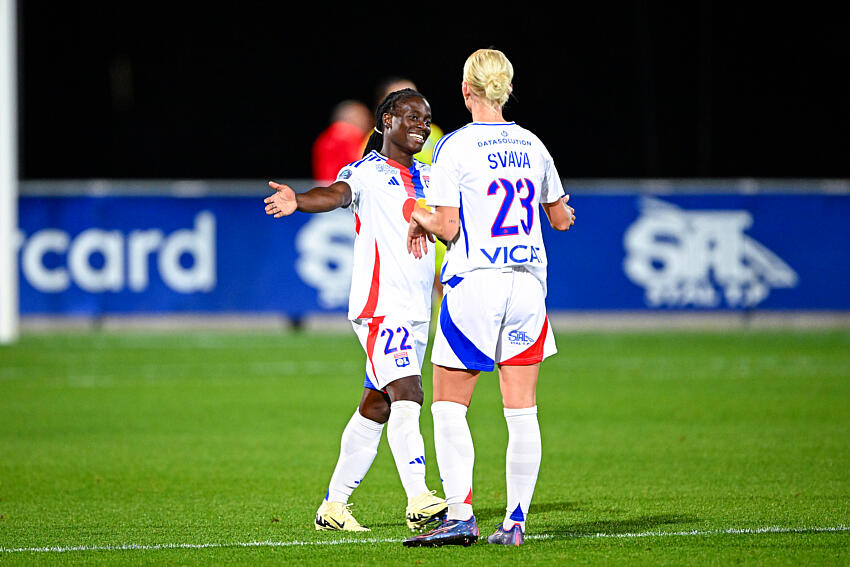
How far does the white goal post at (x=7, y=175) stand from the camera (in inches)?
662

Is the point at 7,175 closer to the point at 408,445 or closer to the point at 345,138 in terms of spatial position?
the point at 345,138

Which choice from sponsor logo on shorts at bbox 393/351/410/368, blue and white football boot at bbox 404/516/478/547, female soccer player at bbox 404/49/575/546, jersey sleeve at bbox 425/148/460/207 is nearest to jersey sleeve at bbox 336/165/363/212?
female soccer player at bbox 404/49/575/546

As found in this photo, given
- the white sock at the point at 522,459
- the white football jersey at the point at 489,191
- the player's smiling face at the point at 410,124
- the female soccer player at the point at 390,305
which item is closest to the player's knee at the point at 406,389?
the female soccer player at the point at 390,305

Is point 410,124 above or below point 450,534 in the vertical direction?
above

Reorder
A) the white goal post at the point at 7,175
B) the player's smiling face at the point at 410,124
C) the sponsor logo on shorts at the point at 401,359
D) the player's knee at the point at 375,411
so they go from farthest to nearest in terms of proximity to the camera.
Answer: the white goal post at the point at 7,175
the player's knee at the point at 375,411
the player's smiling face at the point at 410,124
the sponsor logo on shorts at the point at 401,359

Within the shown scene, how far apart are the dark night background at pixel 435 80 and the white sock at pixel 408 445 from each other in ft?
60.2

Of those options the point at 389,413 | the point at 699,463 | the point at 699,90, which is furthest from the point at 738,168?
the point at 389,413

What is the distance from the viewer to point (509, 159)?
600cm

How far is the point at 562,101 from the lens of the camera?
2533 cm

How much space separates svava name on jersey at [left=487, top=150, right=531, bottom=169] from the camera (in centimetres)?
598

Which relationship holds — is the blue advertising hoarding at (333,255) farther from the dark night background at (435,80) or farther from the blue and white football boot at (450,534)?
the blue and white football boot at (450,534)

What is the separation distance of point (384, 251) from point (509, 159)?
0.90 metres

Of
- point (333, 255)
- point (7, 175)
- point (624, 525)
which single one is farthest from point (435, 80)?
point (624, 525)

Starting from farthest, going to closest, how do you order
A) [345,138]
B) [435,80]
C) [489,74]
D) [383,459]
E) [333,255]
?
1. [435,80]
2. [333,255]
3. [345,138]
4. [383,459]
5. [489,74]
